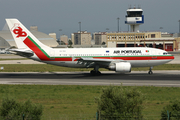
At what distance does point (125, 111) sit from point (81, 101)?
881 cm

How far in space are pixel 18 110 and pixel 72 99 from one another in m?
9.28

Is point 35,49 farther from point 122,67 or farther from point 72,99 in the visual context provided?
point 72,99

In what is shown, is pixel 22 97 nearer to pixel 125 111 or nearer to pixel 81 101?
pixel 81 101

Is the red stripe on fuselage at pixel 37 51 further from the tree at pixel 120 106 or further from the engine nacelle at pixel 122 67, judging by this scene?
the tree at pixel 120 106

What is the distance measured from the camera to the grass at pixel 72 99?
667 inches

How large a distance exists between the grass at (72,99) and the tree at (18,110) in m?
2.27

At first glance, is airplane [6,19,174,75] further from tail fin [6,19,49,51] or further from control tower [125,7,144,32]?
control tower [125,7,144,32]

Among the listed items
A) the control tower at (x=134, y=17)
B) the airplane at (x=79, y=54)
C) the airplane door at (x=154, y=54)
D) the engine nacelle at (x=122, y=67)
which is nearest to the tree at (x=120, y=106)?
the engine nacelle at (x=122, y=67)

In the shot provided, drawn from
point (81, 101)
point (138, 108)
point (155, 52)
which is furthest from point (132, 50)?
point (138, 108)

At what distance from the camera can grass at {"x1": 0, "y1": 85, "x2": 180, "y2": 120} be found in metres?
16.9

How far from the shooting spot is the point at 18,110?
12977 mm

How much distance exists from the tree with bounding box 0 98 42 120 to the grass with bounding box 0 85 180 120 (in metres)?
2.27

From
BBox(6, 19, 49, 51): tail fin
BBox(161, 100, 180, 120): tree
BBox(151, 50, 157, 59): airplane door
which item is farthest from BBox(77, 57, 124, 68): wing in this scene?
BBox(161, 100, 180, 120): tree

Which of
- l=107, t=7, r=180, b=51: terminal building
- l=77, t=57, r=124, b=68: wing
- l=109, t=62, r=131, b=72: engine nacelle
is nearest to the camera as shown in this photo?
l=109, t=62, r=131, b=72: engine nacelle
